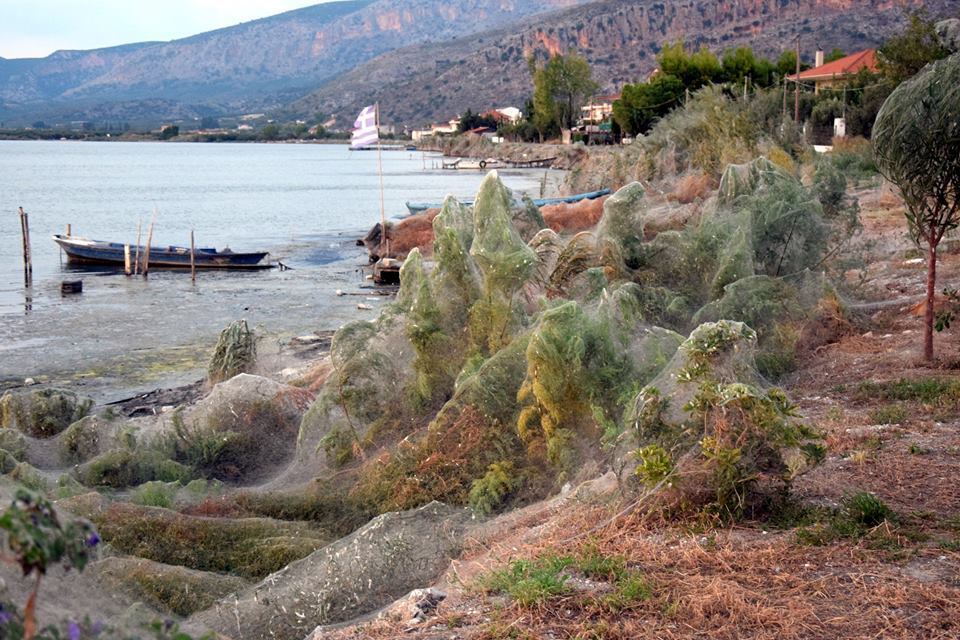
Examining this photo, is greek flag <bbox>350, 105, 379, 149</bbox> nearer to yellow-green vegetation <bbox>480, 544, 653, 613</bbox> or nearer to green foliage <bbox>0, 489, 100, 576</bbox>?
yellow-green vegetation <bbox>480, 544, 653, 613</bbox>

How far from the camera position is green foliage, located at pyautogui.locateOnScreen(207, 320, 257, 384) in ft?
47.6

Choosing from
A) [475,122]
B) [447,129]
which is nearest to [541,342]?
[475,122]

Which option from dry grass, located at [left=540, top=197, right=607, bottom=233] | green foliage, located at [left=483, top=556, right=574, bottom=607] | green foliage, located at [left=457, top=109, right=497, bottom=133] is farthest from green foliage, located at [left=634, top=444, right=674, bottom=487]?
green foliage, located at [left=457, top=109, right=497, bottom=133]

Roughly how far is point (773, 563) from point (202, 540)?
3809 mm

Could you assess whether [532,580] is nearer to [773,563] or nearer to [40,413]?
[773,563]

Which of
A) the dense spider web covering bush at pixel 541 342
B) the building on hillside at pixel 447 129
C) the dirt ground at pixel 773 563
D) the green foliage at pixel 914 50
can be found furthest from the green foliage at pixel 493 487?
the building on hillside at pixel 447 129

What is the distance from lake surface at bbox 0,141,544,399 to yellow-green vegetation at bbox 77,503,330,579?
1024 cm

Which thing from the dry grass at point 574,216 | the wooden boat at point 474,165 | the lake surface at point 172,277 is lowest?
the lake surface at point 172,277

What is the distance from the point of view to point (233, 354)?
47.8 feet

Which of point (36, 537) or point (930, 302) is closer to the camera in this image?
point (36, 537)

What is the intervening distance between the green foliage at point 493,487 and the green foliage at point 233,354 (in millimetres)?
7216

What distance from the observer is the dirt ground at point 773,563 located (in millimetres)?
4641

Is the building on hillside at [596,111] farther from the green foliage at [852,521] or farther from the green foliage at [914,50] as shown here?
the green foliage at [852,521]

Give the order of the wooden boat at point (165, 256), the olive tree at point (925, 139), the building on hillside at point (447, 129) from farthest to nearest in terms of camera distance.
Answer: the building on hillside at point (447, 129) → the wooden boat at point (165, 256) → the olive tree at point (925, 139)
